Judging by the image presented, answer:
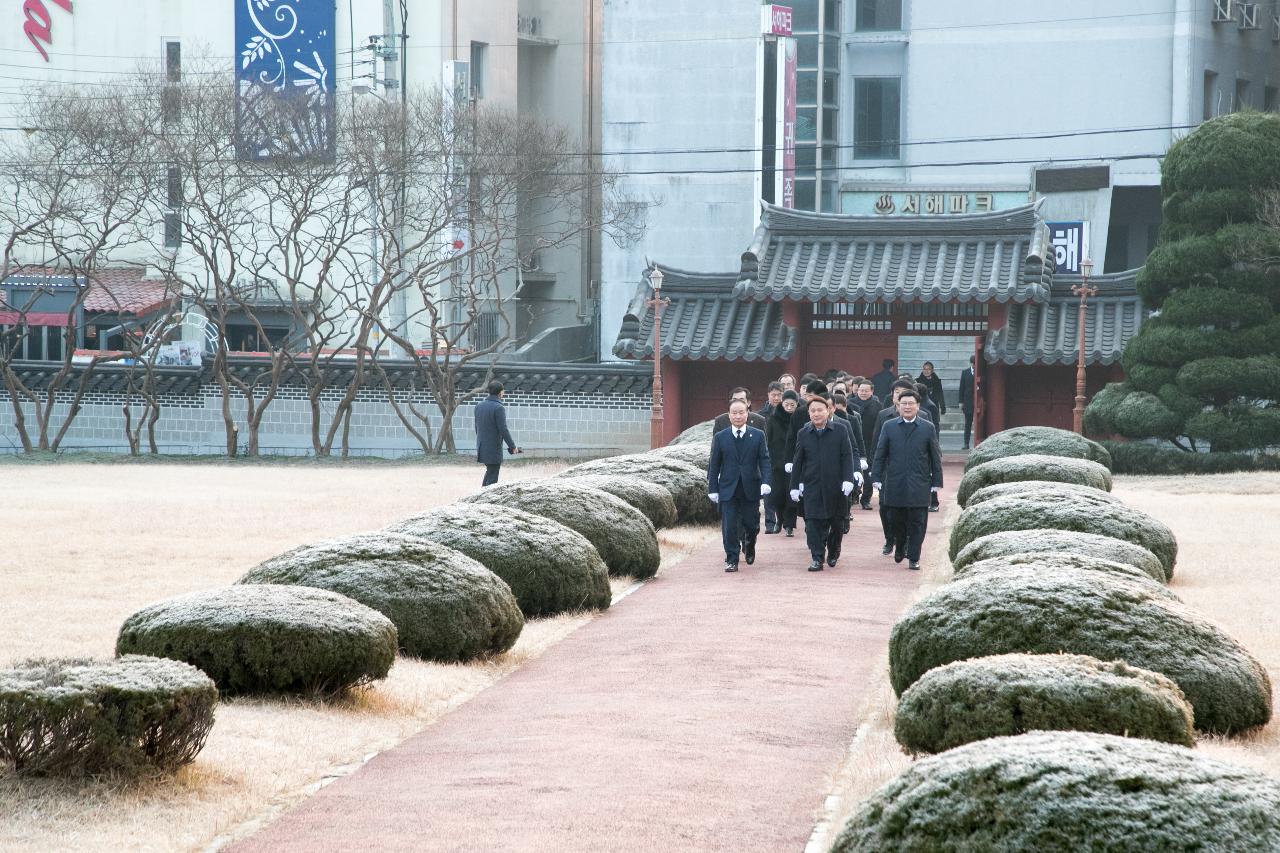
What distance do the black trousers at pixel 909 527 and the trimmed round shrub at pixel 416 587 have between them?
5.68 metres

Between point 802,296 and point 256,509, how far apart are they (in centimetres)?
1311

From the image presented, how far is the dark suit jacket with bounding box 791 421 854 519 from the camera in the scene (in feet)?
50.1

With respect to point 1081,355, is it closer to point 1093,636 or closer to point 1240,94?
point 1240,94

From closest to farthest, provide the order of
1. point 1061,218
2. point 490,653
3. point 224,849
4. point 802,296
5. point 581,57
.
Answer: point 224,849, point 490,653, point 802,296, point 1061,218, point 581,57

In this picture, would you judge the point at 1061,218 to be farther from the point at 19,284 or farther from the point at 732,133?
the point at 19,284

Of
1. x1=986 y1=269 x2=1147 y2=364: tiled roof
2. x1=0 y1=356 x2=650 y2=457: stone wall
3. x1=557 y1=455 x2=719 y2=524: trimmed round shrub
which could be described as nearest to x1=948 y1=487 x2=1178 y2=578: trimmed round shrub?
x1=557 y1=455 x2=719 y2=524: trimmed round shrub

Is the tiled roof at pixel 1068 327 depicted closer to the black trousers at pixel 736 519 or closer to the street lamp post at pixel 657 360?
the street lamp post at pixel 657 360

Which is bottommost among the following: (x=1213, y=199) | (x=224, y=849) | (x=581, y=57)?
(x=224, y=849)

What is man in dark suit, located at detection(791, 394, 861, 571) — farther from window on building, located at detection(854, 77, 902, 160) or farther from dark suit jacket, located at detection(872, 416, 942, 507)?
window on building, located at detection(854, 77, 902, 160)

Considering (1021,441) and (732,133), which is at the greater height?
(732,133)

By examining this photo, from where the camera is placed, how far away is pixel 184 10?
46.2m

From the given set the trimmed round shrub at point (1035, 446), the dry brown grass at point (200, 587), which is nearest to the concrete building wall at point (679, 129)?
the dry brown grass at point (200, 587)

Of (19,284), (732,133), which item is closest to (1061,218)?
(732,133)

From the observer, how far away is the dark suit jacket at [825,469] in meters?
15.3
